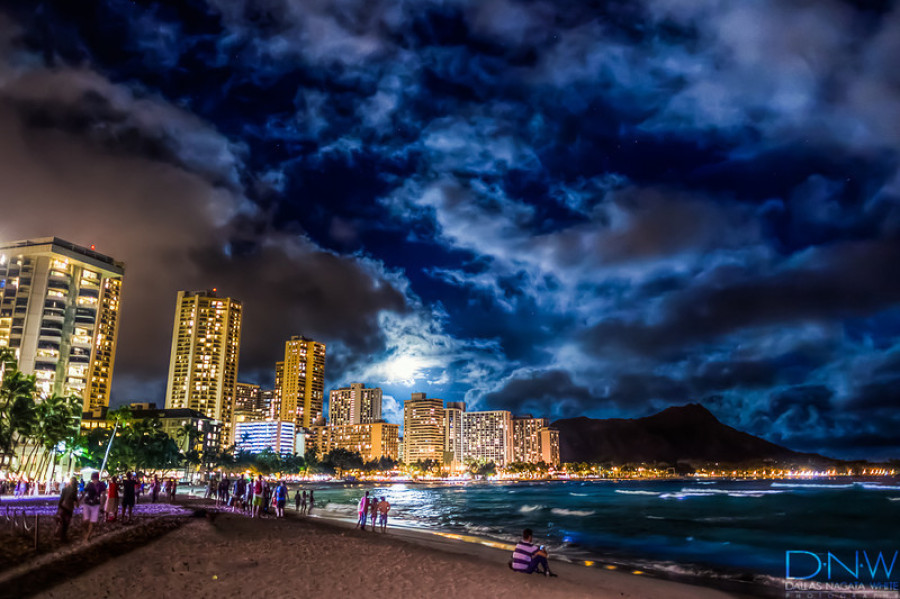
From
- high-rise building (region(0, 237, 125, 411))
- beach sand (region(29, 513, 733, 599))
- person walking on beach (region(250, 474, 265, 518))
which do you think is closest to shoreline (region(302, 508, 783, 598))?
beach sand (region(29, 513, 733, 599))

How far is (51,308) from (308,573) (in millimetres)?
114531

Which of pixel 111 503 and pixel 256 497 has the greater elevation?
pixel 111 503

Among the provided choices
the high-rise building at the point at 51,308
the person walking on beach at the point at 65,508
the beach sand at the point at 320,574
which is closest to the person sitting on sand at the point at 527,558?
the beach sand at the point at 320,574

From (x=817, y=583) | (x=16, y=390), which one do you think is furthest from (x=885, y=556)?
(x=16, y=390)

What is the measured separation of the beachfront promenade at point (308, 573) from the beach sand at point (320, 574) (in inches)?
1.0

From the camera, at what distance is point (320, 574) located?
15656 mm

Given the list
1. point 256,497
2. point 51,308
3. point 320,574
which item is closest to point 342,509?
point 256,497

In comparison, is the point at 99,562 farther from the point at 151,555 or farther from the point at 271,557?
the point at 271,557

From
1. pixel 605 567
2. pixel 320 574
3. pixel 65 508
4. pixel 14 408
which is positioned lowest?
pixel 605 567

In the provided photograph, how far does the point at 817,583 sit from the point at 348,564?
685 inches

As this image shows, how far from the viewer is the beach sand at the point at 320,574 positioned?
13.1 m

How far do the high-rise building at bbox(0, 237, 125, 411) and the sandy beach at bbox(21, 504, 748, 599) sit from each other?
10267 centimetres

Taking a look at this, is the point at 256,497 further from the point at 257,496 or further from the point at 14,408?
the point at 14,408

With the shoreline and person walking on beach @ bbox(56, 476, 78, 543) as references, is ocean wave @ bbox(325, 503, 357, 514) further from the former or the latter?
person walking on beach @ bbox(56, 476, 78, 543)
